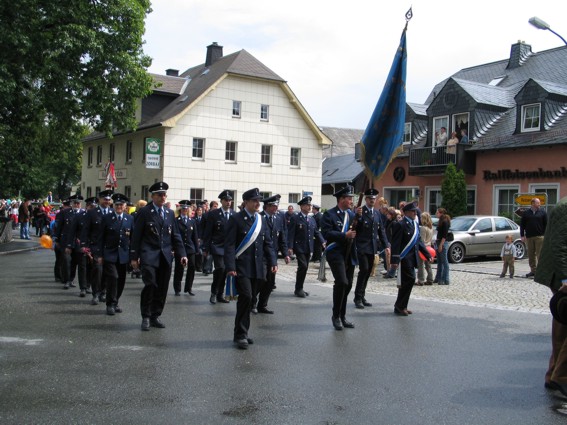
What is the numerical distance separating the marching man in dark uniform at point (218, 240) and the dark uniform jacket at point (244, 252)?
11.8ft

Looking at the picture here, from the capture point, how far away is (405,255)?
1043 cm

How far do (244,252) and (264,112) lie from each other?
3397 cm

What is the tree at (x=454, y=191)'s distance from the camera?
1170 inches

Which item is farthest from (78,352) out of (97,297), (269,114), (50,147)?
(269,114)

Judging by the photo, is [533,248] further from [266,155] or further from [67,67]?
[266,155]

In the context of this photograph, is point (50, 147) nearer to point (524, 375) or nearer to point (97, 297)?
point (97, 297)

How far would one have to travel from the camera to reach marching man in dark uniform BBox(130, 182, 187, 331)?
8.88 metres

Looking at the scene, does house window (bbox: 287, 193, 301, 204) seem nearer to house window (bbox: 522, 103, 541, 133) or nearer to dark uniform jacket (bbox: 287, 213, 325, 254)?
house window (bbox: 522, 103, 541, 133)

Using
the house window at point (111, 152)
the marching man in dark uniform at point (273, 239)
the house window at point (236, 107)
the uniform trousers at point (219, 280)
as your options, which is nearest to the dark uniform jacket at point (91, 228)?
the uniform trousers at point (219, 280)

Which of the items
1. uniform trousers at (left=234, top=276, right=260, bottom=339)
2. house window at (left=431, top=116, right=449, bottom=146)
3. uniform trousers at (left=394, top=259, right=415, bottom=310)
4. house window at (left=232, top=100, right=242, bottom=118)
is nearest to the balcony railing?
house window at (left=431, top=116, right=449, bottom=146)

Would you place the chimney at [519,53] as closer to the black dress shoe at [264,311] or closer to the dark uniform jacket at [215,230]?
the dark uniform jacket at [215,230]

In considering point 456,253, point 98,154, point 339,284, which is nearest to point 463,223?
point 456,253

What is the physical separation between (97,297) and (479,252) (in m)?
14.0

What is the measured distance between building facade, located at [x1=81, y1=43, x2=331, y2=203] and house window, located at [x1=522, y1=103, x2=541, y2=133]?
15450 mm
